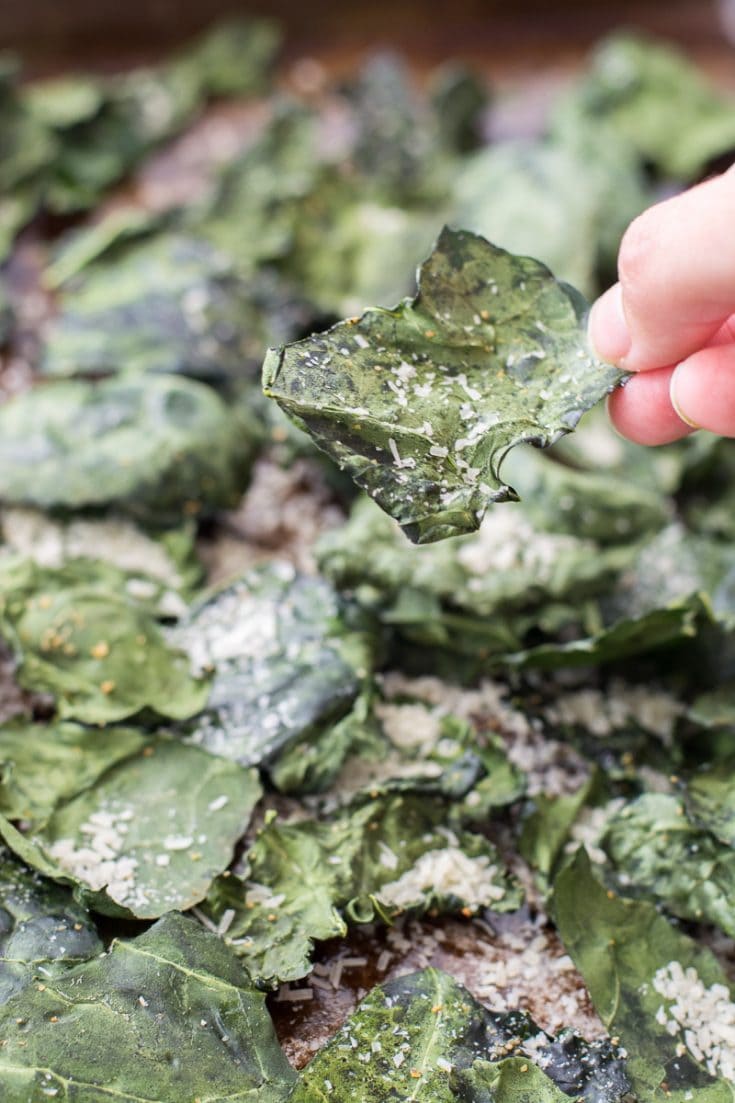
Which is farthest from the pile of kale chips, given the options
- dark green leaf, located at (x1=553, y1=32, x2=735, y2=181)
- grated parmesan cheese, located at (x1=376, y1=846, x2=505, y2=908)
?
dark green leaf, located at (x1=553, y1=32, x2=735, y2=181)

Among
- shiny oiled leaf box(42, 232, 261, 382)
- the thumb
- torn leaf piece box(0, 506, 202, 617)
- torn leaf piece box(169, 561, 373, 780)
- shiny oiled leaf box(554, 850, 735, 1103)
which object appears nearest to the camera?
the thumb

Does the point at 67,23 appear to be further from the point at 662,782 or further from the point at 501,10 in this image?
the point at 662,782

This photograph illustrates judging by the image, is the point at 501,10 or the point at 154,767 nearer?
the point at 154,767

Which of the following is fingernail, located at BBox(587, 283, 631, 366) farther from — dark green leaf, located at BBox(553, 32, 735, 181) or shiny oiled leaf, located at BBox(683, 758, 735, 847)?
dark green leaf, located at BBox(553, 32, 735, 181)

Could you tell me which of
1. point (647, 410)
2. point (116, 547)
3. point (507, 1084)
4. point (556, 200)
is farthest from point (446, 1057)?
point (556, 200)

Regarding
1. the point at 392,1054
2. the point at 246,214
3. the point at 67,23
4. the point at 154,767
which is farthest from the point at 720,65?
the point at 392,1054

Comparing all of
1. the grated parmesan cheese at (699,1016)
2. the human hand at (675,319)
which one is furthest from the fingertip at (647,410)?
Result: the grated parmesan cheese at (699,1016)
